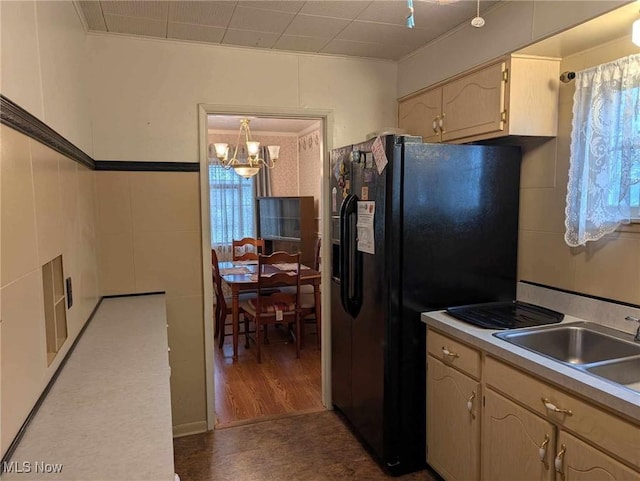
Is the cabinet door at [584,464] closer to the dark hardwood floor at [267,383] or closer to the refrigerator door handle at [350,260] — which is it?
the refrigerator door handle at [350,260]

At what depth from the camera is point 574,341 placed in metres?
1.94

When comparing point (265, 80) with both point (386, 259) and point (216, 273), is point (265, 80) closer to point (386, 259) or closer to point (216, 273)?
point (386, 259)

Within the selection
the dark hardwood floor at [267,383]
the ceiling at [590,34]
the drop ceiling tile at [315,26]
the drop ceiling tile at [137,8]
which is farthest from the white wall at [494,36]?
the dark hardwood floor at [267,383]

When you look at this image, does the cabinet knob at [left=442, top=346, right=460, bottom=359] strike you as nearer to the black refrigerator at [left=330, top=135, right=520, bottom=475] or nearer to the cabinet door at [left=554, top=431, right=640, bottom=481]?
the black refrigerator at [left=330, top=135, right=520, bottom=475]

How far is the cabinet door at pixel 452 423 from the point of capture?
192cm

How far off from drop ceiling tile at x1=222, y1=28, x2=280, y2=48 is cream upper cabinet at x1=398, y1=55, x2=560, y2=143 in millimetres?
1043

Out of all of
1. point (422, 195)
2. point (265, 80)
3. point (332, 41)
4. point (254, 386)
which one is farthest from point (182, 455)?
point (332, 41)

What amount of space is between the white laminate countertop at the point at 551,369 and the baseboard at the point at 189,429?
159cm

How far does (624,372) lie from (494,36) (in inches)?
60.4

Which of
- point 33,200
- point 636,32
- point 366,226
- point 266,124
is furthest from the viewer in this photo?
point 266,124

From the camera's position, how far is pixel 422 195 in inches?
85.7

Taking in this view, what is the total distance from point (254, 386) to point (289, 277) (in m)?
1.00

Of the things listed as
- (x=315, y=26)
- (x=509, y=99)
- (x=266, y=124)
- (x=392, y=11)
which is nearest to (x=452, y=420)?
(x=509, y=99)

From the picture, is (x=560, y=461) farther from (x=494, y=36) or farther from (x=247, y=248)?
(x=247, y=248)
